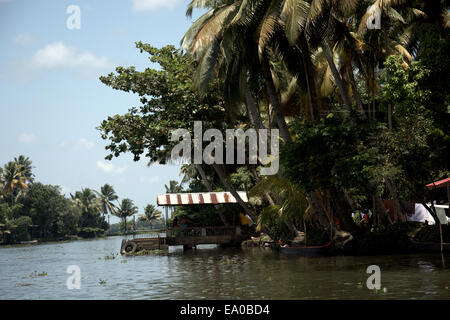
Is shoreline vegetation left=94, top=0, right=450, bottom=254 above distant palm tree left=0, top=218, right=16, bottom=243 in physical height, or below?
above

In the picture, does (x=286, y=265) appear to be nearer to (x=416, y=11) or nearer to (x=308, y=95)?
(x=308, y=95)

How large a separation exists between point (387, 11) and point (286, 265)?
31.1ft

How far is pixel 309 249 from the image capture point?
23.0 meters

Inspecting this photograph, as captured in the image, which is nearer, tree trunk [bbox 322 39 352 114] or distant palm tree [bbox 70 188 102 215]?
tree trunk [bbox 322 39 352 114]

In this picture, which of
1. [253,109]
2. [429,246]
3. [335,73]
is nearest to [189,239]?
[253,109]

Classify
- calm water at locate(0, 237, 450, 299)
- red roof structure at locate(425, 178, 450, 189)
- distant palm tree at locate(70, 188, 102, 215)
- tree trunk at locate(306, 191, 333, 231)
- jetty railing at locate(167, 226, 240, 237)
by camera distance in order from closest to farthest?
calm water at locate(0, 237, 450, 299)
red roof structure at locate(425, 178, 450, 189)
tree trunk at locate(306, 191, 333, 231)
jetty railing at locate(167, 226, 240, 237)
distant palm tree at locate(70, 188, 102, 215)

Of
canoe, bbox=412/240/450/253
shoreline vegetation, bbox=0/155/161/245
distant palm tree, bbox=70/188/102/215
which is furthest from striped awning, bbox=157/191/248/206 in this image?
distant palm tree, bbox=70/188/102/215

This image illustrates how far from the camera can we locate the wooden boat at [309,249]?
22.1 meters

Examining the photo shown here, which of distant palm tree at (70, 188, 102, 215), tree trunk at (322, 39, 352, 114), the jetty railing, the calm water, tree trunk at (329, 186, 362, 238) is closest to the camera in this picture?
the calm water

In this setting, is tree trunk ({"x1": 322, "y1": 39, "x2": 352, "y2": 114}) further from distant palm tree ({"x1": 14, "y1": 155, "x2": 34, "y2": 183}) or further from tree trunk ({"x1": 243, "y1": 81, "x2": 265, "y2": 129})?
distant palm tree ({"x1": 14, "y1": 155, "x2": 34, "y2": 183})

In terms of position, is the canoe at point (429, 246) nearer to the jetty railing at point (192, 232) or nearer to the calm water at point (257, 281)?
the calm water at point (257, 281)

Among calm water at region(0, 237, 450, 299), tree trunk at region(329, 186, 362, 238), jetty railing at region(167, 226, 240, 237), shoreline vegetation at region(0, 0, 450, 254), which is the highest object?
shoreline vegetation at region(0, 0, 450, 254)

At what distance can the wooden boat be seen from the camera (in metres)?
22.1

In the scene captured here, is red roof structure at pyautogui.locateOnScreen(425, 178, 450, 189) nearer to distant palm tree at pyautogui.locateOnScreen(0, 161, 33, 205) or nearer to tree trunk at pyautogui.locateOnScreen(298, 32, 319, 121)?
tree trunk at pyautogui.locateOnScreen(298, 32, 319, 121)
